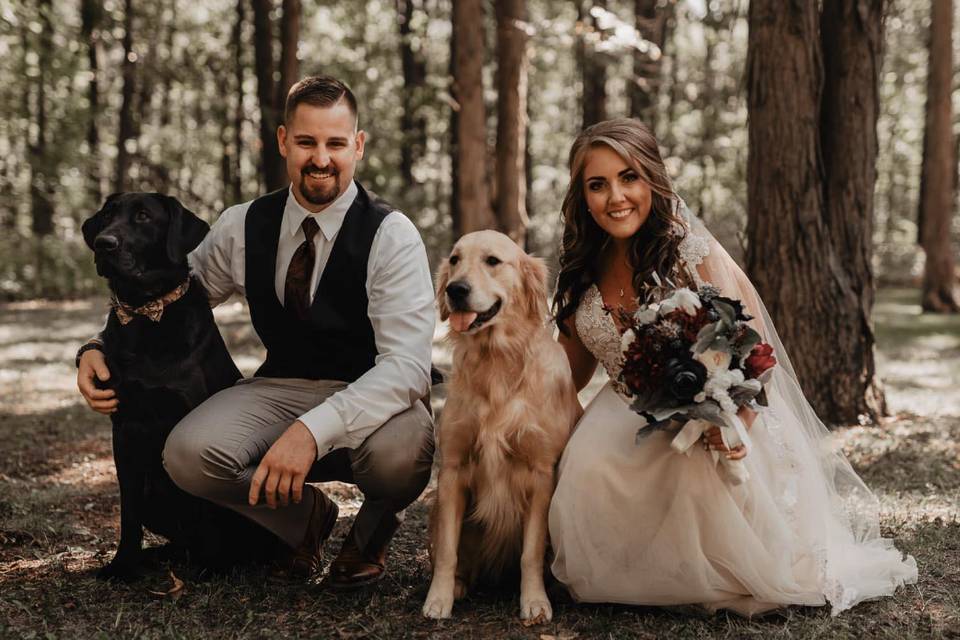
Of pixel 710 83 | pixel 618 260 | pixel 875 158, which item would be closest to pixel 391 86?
pixel 710 83

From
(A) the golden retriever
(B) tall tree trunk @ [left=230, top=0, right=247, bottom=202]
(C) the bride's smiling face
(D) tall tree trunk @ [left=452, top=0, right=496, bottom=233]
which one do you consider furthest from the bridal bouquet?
(B) tall tree trunk @ [left=230, top=0, right=247, bottom=202]

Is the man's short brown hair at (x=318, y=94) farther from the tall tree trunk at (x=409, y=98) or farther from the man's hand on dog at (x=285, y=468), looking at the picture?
the tall tree trunk at (x=409, y=98)

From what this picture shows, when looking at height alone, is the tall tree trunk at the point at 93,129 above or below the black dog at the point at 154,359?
above

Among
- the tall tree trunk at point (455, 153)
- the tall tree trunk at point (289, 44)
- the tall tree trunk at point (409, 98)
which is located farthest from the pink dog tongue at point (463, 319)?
the tall tree trunk at point (409, 98)

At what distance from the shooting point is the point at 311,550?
300 centimetres

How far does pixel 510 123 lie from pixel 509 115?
94 millimetres

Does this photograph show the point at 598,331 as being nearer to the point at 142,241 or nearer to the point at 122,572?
the point at 142,241

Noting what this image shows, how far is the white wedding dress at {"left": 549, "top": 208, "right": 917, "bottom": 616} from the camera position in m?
2.45

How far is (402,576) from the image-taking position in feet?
9.75

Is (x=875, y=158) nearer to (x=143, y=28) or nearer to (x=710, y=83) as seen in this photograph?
(x=710, y=83)

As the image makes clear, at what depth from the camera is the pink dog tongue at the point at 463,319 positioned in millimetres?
2631

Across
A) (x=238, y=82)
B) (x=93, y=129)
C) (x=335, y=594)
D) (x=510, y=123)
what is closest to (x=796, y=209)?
(x=335, y=594)

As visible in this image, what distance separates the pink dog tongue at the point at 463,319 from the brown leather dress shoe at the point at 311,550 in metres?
0.90

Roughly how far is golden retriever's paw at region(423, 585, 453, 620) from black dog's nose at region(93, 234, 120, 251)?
4.93 ft
